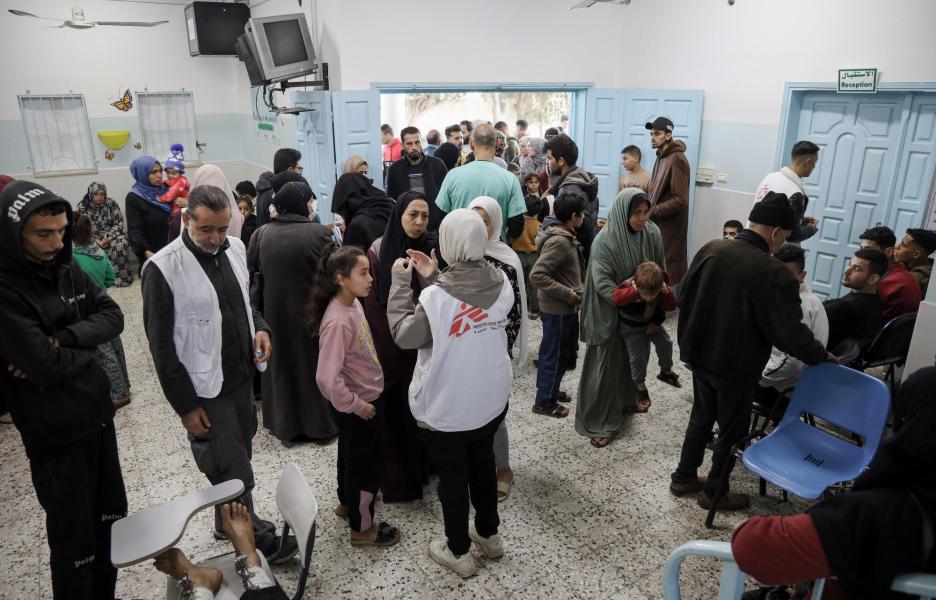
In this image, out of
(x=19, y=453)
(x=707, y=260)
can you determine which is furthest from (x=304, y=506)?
(x=19, y=453)

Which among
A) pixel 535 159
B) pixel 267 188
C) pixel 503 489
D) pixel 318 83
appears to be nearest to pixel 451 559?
pixel 503 489

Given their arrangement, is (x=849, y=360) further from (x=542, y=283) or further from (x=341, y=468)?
(x=341, y=468)

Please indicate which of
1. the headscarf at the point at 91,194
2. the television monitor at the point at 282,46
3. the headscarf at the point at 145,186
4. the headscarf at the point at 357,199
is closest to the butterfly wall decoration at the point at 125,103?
the headscarf at the point at 91,194

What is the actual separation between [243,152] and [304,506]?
27.5 feet

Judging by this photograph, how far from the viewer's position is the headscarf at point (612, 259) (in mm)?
3689

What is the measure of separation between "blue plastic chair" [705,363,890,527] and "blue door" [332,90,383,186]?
485 centimetres

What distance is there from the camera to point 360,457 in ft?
9.27

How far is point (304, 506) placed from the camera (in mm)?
2205

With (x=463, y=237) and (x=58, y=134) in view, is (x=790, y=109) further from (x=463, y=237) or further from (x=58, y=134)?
(x=58, y=134)

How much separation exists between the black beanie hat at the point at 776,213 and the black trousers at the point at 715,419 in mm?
796

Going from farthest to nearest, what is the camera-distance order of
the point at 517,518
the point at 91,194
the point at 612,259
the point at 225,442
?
the point at 91,194 < the point at 612,259 < the point at 517,518 < the point at 225,442

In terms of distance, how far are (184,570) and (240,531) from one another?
21cm

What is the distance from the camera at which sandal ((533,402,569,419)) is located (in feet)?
14.0

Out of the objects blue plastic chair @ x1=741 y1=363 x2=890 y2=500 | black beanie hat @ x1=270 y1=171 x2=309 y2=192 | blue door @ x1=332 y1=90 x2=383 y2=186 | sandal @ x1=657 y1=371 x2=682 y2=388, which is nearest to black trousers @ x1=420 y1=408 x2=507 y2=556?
blue plastic chair @ x1=741 y1=363 x2=890 y2=500
